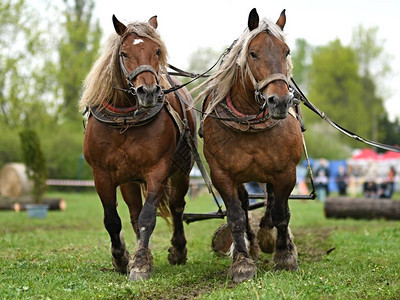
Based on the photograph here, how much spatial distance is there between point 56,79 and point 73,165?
4307 millimetres

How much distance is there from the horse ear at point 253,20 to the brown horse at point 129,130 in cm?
92

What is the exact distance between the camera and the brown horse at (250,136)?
16.9 feet

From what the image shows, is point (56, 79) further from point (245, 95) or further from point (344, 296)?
point (344, 296)

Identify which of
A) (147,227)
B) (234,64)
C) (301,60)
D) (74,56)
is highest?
(301,60)

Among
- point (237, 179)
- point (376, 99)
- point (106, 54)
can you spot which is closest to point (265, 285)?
point (237, 179)

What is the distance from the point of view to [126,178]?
573 centimetres

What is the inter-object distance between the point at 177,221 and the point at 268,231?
1.20m

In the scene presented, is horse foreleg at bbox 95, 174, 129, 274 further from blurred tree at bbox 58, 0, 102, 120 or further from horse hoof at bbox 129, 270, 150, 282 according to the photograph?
blurred tree at bbox 58, 0, 102, 120

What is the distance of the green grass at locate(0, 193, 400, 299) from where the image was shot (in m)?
4.39

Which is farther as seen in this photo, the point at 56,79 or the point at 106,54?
the point at 56,79

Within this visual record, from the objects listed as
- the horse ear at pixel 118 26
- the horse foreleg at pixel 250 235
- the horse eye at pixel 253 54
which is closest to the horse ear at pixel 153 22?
the horse ear at pixel 118 26

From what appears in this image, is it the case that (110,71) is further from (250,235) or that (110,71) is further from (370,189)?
(370,189)

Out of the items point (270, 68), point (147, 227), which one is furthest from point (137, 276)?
point (270, 68)

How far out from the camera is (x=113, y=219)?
5.88m
